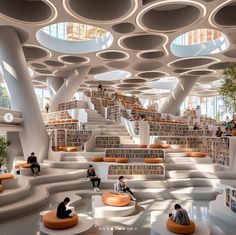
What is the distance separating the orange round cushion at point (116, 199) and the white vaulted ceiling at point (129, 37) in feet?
31.8

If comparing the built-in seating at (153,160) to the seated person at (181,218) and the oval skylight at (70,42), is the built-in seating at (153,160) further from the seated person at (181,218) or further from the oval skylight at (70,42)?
the oval skylight at (70,42)

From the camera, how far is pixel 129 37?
19922 millimetres

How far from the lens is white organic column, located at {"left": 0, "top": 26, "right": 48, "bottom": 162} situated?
16.2 m

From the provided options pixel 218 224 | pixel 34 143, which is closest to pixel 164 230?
pixel 218 224

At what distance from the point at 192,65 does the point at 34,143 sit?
17.3 meters

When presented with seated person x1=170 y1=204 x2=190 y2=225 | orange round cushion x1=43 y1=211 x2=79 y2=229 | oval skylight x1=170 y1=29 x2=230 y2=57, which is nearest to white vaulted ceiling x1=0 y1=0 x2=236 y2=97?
oval skylight x1=170 y1=29 x2=230 y2=57

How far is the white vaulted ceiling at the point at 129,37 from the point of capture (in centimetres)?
1512

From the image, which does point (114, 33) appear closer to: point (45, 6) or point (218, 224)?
point (45, 6)

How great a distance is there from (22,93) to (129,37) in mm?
8906

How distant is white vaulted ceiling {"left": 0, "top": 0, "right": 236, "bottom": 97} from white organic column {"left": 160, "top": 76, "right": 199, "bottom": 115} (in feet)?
5.26

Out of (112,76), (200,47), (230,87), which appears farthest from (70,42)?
(230,87)

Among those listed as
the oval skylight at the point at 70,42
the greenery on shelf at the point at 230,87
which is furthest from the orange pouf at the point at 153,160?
the oval skylight at the point at 70,42

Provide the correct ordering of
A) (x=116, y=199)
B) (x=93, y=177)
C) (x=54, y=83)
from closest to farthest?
(x=116, y=199) < (x=93, y=177) < (x=54, y=83)

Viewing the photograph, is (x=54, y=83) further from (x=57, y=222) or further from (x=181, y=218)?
(x=181, y=218)
